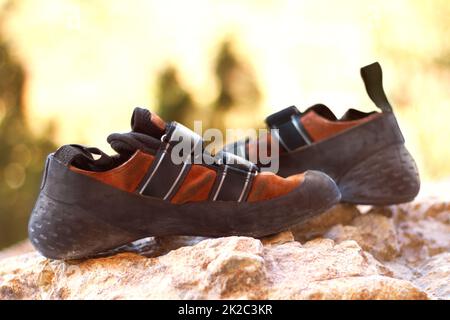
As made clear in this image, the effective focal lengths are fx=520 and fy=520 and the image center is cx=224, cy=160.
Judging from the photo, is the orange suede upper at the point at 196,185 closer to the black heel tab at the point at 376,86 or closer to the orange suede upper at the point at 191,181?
the orange suede upper at the point at 191,181

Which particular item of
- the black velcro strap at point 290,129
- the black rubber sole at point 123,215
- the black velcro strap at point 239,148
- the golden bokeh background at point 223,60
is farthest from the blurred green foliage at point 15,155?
the black rubber sole at point 123,215

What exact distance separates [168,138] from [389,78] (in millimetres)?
4260

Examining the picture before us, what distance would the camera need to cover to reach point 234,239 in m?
1.09

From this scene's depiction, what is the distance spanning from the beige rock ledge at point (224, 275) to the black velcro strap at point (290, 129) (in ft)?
1.22

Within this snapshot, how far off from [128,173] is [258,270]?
0.39 m

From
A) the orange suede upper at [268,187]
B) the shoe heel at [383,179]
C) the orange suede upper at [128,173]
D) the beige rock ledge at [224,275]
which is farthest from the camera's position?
the shoe heel at [383,179]

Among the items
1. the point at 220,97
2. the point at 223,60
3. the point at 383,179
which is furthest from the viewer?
the point at 223,60

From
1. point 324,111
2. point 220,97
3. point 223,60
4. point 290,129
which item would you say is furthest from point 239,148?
point 223,60

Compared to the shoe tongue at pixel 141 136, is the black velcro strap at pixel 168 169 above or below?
below

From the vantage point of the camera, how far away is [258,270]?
3.29 feet

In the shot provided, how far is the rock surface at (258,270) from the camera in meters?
1.00

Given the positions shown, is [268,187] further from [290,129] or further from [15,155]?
[15,155]

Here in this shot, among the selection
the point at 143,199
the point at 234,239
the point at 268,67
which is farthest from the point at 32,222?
the point at 268,67

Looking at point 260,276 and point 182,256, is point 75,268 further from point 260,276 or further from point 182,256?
point 260,276
